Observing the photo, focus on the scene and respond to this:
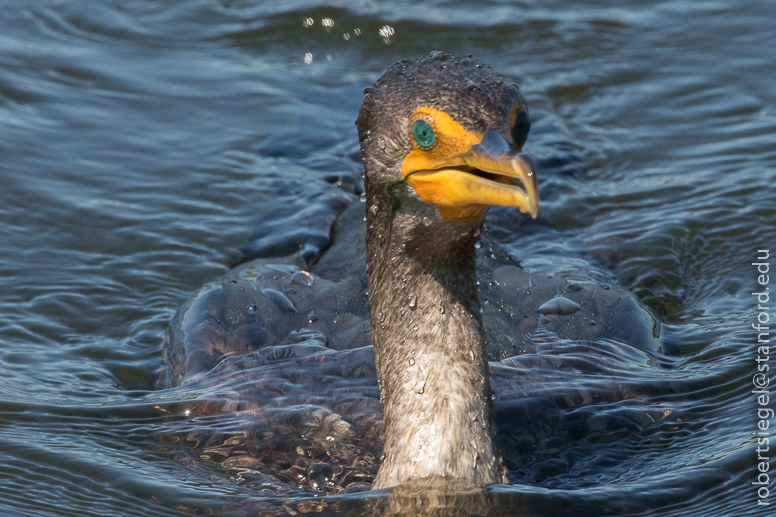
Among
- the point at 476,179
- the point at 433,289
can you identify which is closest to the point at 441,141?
the point at 476,179

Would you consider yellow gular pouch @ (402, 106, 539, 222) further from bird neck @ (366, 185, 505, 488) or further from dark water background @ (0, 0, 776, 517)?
dark water background @ (0, 0, 776, 517)

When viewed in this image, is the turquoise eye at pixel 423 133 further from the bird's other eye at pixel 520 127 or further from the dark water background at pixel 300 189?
the dark water background at pixel 300 189

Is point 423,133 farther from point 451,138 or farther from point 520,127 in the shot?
point 520,127

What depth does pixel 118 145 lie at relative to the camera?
7.65 meters

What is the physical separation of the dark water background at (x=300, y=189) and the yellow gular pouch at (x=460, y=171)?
1.15 meters

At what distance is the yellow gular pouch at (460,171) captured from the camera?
3.19 m

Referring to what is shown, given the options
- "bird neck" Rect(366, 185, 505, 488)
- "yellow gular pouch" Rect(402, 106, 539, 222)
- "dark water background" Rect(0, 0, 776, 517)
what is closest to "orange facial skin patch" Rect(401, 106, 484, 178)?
"yellow gular pouch" Rect(402, 106, 539, 222)

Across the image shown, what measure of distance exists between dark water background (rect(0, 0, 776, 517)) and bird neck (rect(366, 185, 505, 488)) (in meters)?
0.18

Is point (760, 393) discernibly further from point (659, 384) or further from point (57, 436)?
point (57, 436)

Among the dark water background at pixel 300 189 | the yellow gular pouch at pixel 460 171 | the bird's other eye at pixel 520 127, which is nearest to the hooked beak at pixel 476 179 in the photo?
the yellow gular pouch at pixel 460 171

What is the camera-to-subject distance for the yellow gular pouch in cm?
319

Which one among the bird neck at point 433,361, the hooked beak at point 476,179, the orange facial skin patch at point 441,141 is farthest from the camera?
the bird neck at point 433,361

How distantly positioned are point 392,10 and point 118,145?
120 inches

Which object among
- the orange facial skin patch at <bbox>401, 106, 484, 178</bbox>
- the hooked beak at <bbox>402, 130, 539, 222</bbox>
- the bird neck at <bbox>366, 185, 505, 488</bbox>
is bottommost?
the bird neck at <bbox>366, 185, 505, 488</bbox>
